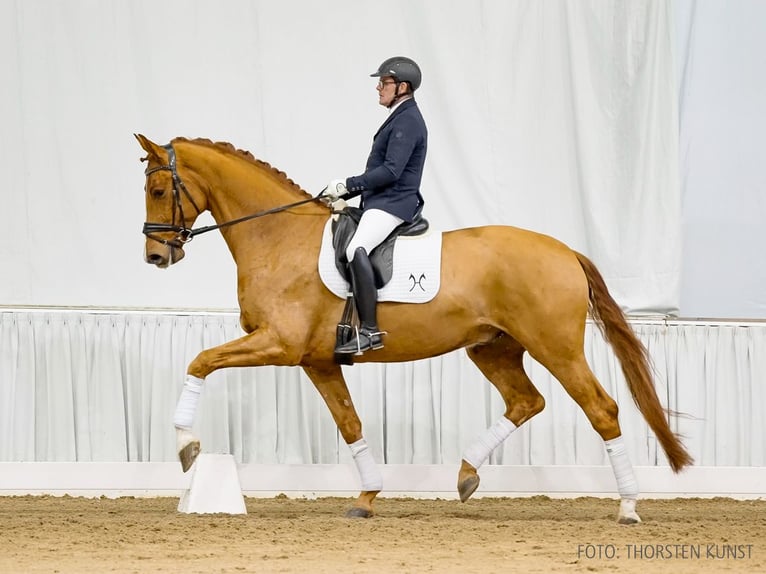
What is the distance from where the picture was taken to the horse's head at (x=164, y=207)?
5301 mm

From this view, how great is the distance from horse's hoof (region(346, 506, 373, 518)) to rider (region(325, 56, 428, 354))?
82 centimetres

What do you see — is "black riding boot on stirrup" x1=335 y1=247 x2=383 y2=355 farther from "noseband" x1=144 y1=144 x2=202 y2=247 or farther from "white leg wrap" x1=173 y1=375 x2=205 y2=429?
"noseband" x1=144 y1=144 x2=202 y2=247

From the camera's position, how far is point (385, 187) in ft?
17.7

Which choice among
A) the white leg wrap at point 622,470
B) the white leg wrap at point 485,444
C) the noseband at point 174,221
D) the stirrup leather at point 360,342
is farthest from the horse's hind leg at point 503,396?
the noseband at point 174,221

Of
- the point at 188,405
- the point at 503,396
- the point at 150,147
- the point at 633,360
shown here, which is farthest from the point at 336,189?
the point at 633,360

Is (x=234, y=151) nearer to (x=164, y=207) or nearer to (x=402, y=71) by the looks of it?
(x=164, y=207)

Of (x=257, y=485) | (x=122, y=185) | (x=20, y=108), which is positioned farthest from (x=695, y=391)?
(x=20, y=108)

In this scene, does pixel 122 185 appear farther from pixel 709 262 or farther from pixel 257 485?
pixel 709 262

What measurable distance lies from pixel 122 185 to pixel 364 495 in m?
2.63

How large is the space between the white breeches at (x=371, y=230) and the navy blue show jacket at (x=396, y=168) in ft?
0.18

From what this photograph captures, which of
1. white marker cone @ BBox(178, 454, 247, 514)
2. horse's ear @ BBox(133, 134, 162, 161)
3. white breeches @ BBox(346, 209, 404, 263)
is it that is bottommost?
white marker cone @ BBox(178, 454, 247, 514)

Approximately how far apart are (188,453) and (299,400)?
1657 mm

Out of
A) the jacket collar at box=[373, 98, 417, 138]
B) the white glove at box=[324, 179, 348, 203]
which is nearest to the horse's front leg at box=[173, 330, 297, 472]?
the white glove at box=[324, 179, 348, 203]

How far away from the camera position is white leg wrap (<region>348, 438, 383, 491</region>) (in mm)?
5527
